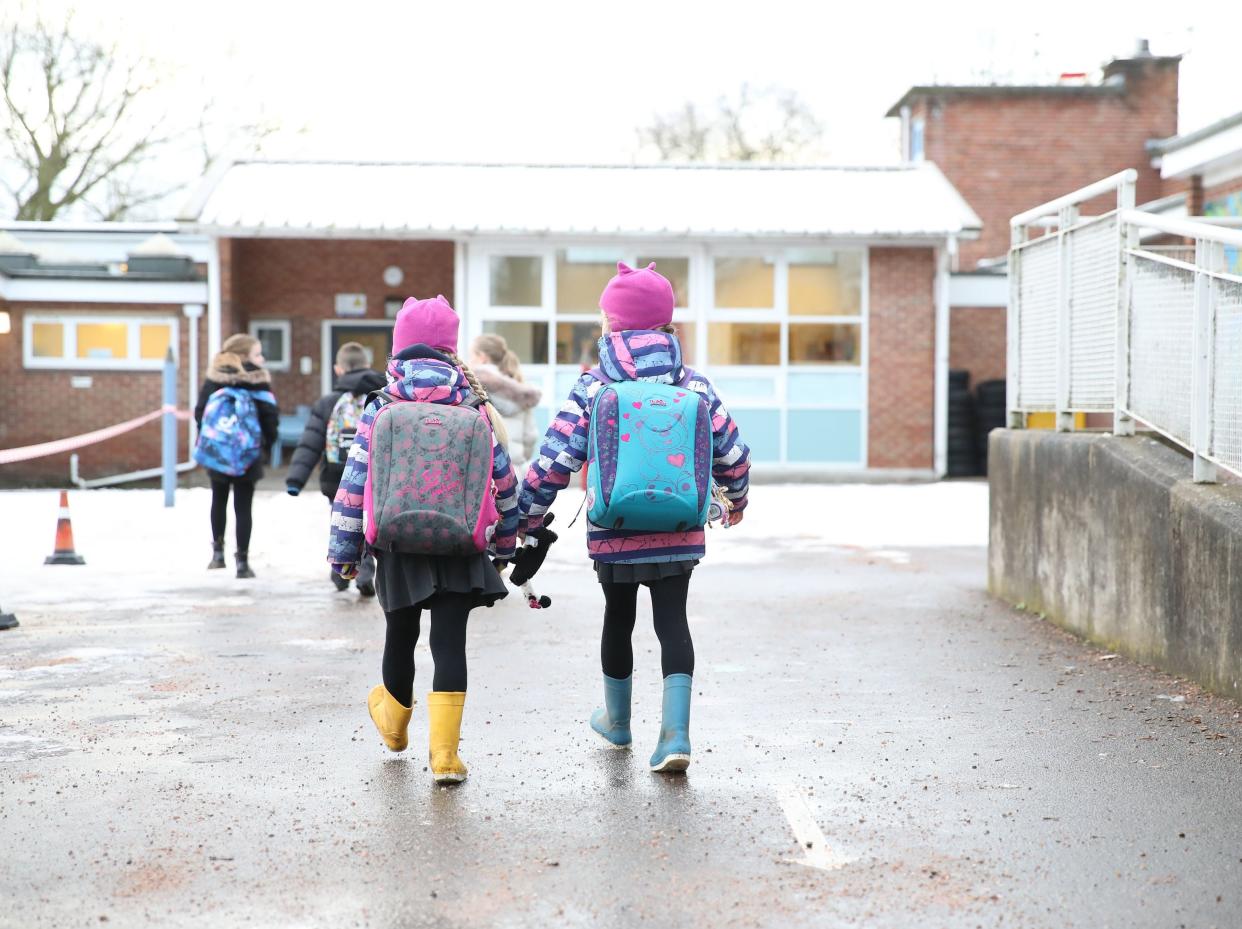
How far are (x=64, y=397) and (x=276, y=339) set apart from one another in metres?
3.64

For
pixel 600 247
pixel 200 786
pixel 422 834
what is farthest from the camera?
pixel 600 247

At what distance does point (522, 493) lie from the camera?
576 centimetres

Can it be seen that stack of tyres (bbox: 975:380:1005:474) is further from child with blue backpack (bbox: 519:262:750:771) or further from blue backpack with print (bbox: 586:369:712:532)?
blue backpack with print (bbox: 586:369:712:532)

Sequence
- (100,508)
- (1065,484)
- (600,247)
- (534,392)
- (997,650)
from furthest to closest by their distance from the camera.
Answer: (600,247) → (100,508) → (534,392) → (1065,484) → (997,650)

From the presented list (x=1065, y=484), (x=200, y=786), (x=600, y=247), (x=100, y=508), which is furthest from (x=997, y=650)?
(x=600, y=247)

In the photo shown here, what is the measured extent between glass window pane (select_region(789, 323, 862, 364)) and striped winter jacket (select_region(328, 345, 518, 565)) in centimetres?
1943

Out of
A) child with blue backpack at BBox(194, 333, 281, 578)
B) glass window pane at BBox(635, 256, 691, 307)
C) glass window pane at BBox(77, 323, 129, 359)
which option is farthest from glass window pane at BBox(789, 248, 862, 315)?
child with blue backpack at BBox(194, 333, 281, 578)

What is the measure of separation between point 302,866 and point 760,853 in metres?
1.26

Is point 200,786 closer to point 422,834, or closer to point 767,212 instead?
point 422,834

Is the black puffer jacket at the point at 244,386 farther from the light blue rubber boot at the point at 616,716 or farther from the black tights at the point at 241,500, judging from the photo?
the light blue rubber boot at the point at 616,716

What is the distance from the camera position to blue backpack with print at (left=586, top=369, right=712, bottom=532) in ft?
18.1

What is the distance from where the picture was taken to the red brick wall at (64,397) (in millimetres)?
25703

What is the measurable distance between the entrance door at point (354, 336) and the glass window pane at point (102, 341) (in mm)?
3349

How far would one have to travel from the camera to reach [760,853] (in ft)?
15.2
